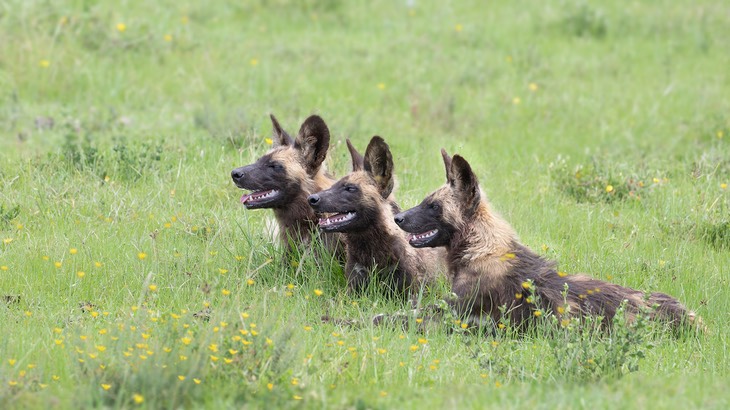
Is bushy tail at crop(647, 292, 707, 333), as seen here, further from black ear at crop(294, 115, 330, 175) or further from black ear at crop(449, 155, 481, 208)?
black ear at crop(294, 115, 330, 175)

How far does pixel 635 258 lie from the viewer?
942 centimetres

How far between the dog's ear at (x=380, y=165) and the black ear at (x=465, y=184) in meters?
0.68

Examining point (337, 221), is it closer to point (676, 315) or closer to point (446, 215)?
point (446, 215)

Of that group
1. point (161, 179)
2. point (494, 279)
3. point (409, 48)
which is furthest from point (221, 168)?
point (409, 48)

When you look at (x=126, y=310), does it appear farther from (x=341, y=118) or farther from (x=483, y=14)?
(x=483, y=14)

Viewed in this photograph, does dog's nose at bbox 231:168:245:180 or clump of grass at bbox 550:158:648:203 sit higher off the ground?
dog's nose at bbox 231:168:245:180

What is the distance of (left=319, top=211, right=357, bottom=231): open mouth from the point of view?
28.3 feet

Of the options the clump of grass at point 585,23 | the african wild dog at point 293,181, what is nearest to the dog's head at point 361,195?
the african wild dog at point 293,181

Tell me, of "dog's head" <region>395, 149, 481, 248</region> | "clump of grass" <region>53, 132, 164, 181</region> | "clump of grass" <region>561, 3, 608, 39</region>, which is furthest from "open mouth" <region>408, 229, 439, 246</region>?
"clump of grass" <region>561, 3, 608, 39</region>

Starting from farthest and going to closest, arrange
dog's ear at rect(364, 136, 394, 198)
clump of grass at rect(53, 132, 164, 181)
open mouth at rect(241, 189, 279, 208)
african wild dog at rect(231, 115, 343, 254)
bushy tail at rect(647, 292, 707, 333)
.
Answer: clump of grass at rect(53, 132, 164, 181) → african wild dog at rect(231, 115, 343, 254) → open mouth at rect(241, 189, 279, 208) → dog's ear at rect(364, 136, 394, 198) → bushy tail at rect(647, 292, 707, 333)

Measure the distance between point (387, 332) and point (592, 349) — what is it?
1.48 meters

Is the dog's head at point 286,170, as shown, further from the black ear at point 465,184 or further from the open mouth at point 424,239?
the black ear at point 465,184

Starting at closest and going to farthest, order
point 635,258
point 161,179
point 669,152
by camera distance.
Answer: point 635,258, point 161,179, point 669,152

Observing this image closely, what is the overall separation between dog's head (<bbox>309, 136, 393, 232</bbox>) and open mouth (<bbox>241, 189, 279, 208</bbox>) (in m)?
0.58
